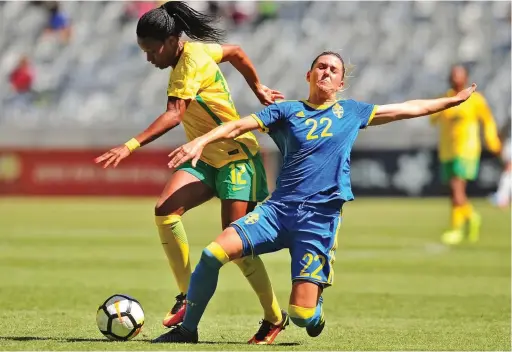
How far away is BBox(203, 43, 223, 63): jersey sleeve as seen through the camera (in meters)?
7.91

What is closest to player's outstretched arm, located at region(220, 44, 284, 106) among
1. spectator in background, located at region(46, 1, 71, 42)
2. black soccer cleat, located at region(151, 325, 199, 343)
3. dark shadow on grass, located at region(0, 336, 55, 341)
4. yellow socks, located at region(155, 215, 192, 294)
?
yellow socks, located at region(155, 215, 192, 294)

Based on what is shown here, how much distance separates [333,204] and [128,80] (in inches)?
960

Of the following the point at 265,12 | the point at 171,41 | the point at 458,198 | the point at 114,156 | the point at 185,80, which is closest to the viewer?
the point at 114,156

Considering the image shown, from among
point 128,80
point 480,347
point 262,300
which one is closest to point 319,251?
point 262,300

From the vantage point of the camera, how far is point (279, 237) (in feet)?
22.9

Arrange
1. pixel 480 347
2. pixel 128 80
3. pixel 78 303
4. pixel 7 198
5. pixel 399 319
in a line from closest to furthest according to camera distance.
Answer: pixel 480 347
pixel 399 319
pixel 78 303
pixel 7 198
pixel 128 80

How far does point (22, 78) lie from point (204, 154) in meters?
23.8

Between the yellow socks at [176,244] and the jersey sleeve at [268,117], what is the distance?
1.26 m

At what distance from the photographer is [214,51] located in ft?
26.2

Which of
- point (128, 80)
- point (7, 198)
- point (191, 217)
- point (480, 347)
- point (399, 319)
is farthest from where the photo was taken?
point (128, 80)

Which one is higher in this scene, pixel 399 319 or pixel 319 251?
pixel 319 251

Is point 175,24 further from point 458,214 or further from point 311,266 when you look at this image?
point 458,214

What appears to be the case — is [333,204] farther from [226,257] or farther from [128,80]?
[128,80]

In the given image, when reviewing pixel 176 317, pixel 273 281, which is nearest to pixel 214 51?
pixel 176 317
